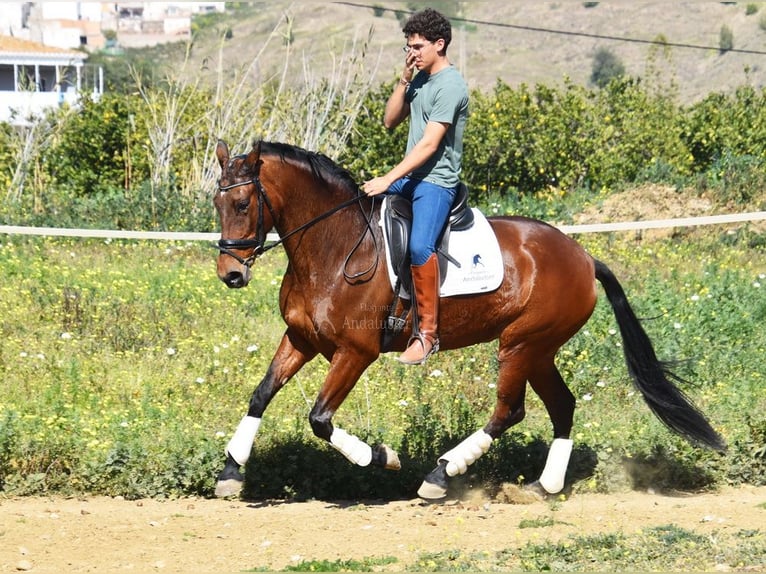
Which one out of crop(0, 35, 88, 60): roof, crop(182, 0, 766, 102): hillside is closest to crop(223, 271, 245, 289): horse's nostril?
crop(0, 35, 88, 60): roof

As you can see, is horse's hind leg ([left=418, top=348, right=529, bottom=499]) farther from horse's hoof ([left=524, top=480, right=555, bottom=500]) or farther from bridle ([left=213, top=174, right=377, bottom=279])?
bridle ([left=213, top=174, right=377, bottom=279])

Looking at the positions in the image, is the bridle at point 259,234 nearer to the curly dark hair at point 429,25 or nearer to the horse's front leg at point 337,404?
the horse's front leg at point 337,404

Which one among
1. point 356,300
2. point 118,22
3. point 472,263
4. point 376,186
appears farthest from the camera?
point 118,22

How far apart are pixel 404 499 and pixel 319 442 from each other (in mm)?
789

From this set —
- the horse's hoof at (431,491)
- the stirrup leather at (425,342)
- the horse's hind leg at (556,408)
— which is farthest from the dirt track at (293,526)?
the stirrup leather at (425,342)

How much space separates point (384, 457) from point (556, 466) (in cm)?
128

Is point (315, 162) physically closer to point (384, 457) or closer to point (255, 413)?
point (255, 413)

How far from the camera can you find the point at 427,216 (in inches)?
281

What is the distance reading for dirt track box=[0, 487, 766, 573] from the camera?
6.10 metres

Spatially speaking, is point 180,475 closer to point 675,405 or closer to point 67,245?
point 675,405

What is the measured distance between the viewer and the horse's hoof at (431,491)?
7445mm

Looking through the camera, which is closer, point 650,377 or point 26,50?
point 650,377

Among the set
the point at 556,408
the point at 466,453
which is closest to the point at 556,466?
the point at 556,408

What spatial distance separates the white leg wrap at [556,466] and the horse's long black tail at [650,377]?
749 millimetres
